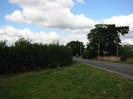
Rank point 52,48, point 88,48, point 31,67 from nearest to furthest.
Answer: point 31,67
point 52,48
point 88,48

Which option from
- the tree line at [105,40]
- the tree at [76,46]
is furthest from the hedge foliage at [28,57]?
the tree at [76,46]

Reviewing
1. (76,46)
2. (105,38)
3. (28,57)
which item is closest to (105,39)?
(105,38)

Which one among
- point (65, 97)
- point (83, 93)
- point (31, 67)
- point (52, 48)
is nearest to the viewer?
point (65, 97)

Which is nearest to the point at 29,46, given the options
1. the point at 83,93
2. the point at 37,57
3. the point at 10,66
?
the point at 37,57

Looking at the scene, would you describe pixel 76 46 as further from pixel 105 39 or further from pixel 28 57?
pixel 28 57

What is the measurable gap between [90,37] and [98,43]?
490 cm

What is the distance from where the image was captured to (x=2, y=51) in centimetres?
2914

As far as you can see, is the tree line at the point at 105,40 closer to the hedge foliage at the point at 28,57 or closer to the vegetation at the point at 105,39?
the vegetation at the point at 105,39

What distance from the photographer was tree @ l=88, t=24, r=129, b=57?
9836 cm

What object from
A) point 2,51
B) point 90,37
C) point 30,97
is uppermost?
point 90,37

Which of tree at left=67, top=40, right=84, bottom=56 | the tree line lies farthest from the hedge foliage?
tree at left=67, top=40, right=84, bottom=56

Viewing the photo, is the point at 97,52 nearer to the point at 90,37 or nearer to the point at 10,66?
the point at 90,37

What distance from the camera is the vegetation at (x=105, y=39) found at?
98.4 m

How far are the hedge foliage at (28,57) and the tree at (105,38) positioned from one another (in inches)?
2332
